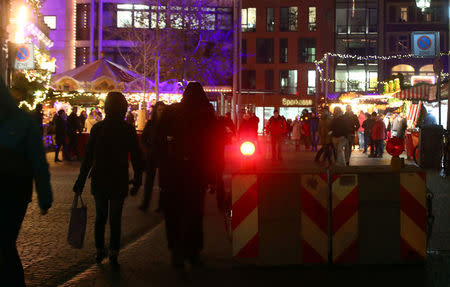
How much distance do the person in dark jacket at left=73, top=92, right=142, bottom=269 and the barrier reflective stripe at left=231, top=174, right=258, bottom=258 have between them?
1.11 metres

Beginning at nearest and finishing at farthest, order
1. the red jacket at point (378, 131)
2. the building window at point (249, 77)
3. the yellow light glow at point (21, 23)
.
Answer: the red jacket at point (378, 131) < the yellow light glow at point (21, 23) < the building window at point (249, 77)

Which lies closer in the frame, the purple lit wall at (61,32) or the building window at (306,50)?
the purple lit wall at (61,32)

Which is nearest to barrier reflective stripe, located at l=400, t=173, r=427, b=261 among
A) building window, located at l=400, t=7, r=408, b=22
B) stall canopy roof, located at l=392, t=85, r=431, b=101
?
stall canopy roof, located at l=392, t=85, r=431, b=101

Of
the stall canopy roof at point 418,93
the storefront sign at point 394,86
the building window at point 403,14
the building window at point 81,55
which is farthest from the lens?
the building window at point 403,14

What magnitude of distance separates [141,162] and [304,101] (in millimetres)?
62772

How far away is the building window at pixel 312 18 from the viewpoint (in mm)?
69000

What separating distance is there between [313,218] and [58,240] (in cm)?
335

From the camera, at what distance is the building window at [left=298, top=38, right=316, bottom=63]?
227 ft

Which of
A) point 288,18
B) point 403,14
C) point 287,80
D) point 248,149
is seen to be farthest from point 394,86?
point 288,18

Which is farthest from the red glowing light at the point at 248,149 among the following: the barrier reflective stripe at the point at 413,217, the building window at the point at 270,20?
the building window at the point at 270,20

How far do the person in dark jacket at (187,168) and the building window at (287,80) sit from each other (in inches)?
2503

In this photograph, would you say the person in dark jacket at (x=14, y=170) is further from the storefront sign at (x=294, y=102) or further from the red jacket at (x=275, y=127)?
the storefront sign at (x=294, y=102)

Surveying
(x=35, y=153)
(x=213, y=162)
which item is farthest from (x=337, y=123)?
(x=35, y=153)

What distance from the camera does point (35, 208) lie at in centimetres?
1105
